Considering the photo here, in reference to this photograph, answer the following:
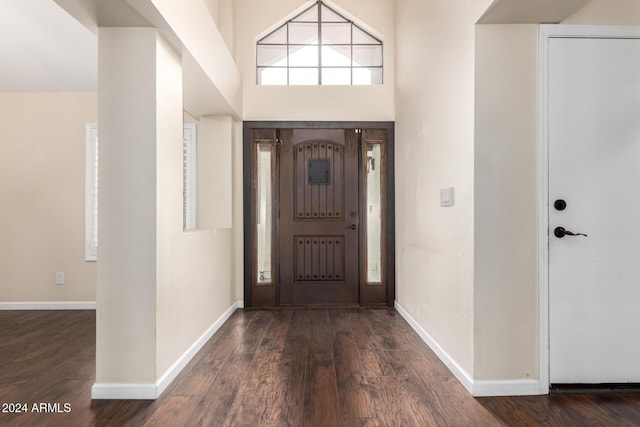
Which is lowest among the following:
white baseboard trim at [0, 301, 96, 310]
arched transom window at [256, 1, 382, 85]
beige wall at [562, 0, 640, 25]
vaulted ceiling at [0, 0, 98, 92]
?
white baseboard trim at [0, 301, 96, 310]

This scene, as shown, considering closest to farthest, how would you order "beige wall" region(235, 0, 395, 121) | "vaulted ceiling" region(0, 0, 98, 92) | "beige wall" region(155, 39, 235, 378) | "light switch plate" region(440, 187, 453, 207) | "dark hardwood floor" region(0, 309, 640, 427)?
1. "dark hardwood floor" region(0, 309, 640, 427)
2. "beige wall" region(155, 39, 235, 378)
3. "light switch plate" region(440, 187, 453, 207)
4. "vaulted ceiling" region(0, 0, 98, 92)
5. "beige wall" region(235, 0, 395, 121)

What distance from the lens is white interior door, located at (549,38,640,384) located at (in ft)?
7.39

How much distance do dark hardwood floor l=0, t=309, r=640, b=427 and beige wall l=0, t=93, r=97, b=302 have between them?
1.02 metres

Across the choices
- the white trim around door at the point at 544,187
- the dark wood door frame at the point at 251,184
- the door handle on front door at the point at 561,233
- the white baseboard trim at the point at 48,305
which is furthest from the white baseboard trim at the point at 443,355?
the white baseboard trim at the point at 48,305

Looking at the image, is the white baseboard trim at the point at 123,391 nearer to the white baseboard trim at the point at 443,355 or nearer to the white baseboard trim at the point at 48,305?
the white baseboard trim at the point at 443,355

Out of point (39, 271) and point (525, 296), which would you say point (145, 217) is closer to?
point (525, 296)

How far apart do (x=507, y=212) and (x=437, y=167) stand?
782mm

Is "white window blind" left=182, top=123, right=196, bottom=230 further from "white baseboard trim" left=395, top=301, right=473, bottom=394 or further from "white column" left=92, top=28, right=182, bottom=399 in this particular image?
"white baseboard trim" left=395, top=301, right=473, bottom=394

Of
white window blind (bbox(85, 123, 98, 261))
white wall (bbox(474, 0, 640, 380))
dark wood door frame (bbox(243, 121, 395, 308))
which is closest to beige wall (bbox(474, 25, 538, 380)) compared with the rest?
white wall (bbox(474, 0, 640, 380))

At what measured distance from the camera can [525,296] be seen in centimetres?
227

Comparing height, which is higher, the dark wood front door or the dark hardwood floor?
the dark wood front door

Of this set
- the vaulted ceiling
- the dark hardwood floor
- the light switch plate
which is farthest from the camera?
the vaulted ceiling

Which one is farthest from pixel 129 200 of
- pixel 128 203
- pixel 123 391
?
pixel 123 391

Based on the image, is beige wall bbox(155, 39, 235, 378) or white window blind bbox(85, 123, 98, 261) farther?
white window blind bbox(85, 123, 98, 261)
